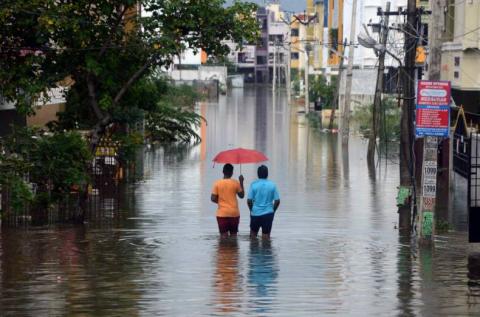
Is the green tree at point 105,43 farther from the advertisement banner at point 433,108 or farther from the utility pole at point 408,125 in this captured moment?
the advertisement banner at point 433,108

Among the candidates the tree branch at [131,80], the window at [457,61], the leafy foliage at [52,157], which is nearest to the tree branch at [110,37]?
the tree branch at [131,80]

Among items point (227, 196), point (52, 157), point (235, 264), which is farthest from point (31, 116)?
point (235, 264)

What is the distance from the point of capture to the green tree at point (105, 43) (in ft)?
79.5

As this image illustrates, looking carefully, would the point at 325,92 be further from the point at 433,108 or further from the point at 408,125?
the point at 433,108

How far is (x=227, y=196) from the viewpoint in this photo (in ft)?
68.2

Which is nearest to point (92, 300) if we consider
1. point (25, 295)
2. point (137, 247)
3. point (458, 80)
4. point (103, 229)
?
point (25, 295)

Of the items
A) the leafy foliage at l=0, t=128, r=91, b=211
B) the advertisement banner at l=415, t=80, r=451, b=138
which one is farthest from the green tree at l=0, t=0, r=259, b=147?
the advertisement banner at l=415, t=80, r=451, b=138

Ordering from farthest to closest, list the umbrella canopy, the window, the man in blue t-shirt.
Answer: the window → the umbrella canopy → the man in blue t-shirt

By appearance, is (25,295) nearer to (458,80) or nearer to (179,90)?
(458,80)

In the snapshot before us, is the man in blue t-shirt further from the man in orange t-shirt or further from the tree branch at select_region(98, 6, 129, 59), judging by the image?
the tree branch at select_region(98, 6, 129, 59)

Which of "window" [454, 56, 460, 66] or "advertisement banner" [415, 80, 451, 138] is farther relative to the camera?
"window" [454, 56, 460, 66]

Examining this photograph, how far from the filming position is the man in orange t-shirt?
68.1 feet

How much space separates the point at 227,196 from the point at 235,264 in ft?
9.06

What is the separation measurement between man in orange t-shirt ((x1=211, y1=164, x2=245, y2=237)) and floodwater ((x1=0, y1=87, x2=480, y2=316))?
14.7 inches
